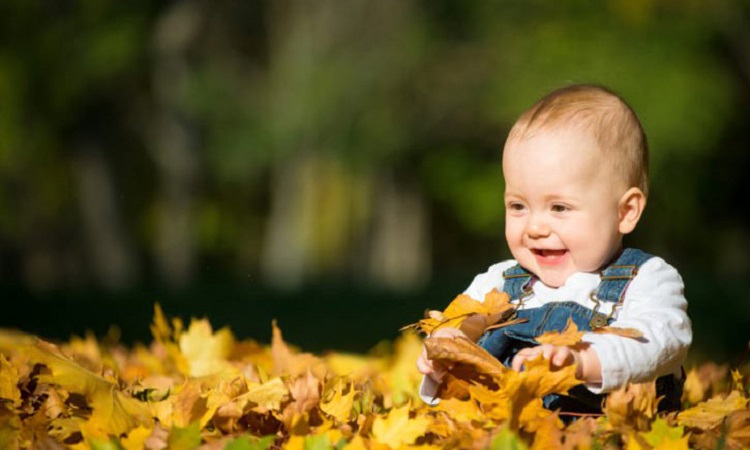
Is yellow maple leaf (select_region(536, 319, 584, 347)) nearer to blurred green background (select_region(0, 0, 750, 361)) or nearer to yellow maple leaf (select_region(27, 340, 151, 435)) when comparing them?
yellow maple leaf (select_region(27, 340, 151, 435))

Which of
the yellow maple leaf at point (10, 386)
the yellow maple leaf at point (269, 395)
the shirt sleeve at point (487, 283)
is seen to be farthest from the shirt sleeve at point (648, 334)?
the yellow maple leaf at point (10, 386)

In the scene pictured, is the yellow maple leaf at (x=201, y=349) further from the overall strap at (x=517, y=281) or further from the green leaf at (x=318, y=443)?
the green leaf at (x=318, y=443)

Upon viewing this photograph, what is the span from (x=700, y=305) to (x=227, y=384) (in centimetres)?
967

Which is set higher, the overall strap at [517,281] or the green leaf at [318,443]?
the overall strap at [517,281]

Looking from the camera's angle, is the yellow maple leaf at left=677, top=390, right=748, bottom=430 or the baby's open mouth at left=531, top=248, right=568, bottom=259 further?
the baby's open mouth at left=531, top=248, right=568, bottom=259

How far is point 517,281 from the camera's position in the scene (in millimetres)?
2836

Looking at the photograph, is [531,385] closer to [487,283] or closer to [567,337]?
[567,337]

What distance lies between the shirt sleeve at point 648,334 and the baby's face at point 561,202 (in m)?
0.14

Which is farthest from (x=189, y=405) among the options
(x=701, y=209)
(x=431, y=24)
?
(x=701, y=209)

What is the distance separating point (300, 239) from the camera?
29172 millimetres

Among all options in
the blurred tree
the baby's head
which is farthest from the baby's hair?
the blurred tree

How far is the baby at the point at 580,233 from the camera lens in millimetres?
2596

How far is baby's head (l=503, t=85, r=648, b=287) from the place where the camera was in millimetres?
2664

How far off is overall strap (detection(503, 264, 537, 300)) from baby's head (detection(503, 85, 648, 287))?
41 mm
